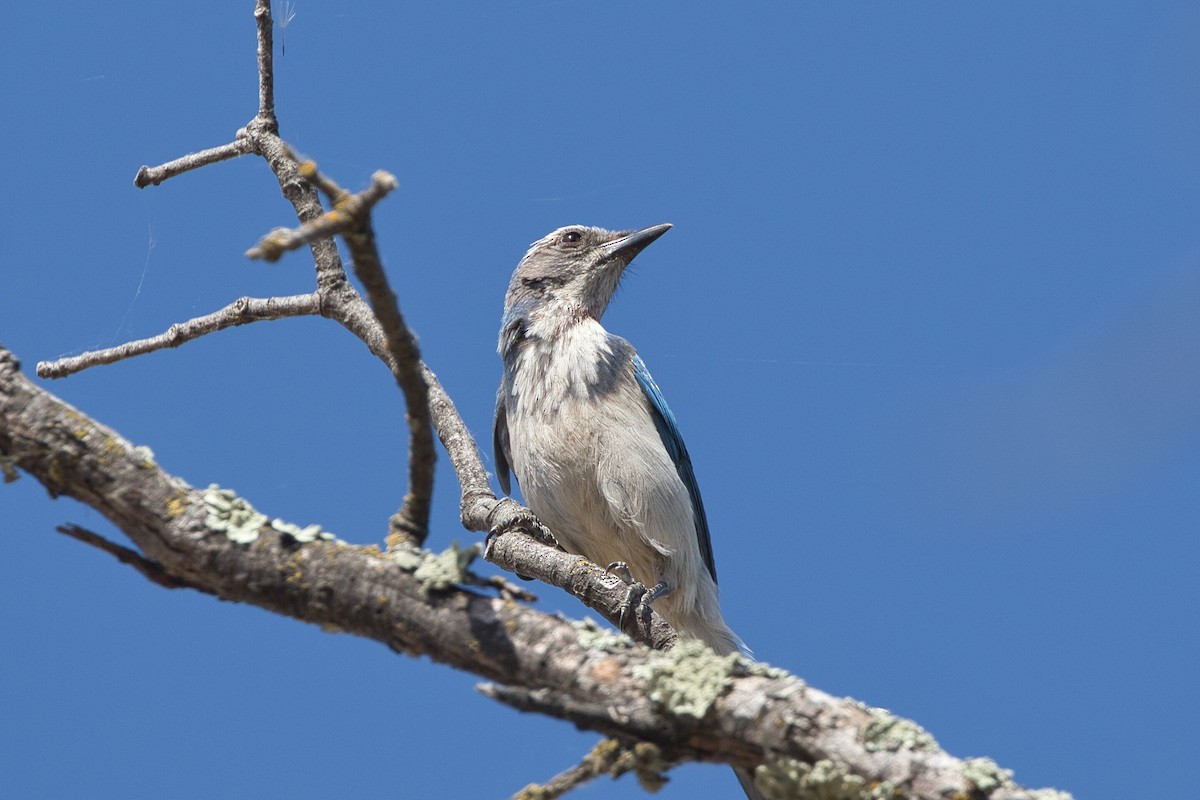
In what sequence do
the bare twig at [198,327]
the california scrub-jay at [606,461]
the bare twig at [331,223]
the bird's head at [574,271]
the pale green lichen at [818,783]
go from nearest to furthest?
the bare twig at [331,223], the pale green lichen at [818,783], the bare twig at [198,327], the california scrub-jay at [606,461], the bird's head at [574,271]

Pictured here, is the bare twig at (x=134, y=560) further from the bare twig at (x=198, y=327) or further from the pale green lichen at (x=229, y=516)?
the bare twig at (x=198, y=327)

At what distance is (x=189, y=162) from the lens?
6129mm

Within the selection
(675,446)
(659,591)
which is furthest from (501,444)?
(659,591)

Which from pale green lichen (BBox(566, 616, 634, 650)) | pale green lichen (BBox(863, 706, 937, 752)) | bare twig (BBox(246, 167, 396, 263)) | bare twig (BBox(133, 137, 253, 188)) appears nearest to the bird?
bare twig (BBox(133, 137, 253, 188))

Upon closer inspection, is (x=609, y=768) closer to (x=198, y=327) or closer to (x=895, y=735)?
(x=895, y=735)

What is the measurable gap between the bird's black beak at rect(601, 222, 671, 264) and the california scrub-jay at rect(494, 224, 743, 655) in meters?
0.68

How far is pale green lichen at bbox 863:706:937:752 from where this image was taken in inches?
106

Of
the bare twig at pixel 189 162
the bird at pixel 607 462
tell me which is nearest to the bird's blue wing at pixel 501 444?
the bird at pixel 607 462

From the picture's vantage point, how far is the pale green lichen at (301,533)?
10.2 feet

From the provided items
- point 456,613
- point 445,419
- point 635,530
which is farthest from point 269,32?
point 456,613

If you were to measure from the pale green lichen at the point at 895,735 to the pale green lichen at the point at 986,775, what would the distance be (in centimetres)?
10

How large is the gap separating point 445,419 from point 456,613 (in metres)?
3.44

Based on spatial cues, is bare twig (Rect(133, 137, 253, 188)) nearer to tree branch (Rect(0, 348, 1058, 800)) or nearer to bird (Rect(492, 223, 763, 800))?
bird (Rect(492, 223, 763, 800))

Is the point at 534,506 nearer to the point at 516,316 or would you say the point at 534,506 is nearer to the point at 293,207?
the point at 516,316
